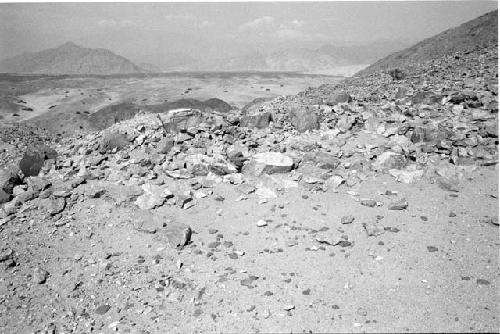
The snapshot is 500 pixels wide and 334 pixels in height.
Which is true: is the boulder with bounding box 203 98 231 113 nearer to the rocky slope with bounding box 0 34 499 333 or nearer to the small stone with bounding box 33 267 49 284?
the rocky slope with bounding box 0 34 499 333

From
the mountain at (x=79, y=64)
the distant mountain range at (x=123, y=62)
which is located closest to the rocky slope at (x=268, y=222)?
the distant mountain range at (x=123, y=62)

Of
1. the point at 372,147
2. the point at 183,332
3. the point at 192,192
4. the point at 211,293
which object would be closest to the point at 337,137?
the point at 372,147

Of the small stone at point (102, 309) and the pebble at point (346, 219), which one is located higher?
the pebble at point (346, 219)

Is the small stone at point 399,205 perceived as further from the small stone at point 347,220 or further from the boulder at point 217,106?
the boulder at point 217,106

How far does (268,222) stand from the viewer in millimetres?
7082

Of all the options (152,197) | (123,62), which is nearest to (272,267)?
(152,197)

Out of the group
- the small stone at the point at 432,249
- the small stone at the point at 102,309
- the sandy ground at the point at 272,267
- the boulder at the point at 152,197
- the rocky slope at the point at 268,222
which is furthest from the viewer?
the boulder at the point at 152,197

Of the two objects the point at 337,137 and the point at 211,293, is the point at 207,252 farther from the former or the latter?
the point at 337,137

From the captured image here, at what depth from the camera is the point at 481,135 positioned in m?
8.32

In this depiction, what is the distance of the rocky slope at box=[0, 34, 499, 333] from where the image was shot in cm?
517

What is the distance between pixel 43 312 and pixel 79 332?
2.86ft

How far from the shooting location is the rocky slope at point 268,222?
204 inches

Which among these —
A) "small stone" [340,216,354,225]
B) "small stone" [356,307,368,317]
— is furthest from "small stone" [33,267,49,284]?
"small stone" [340,216,354,225]

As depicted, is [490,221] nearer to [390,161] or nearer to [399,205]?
[399,205]
